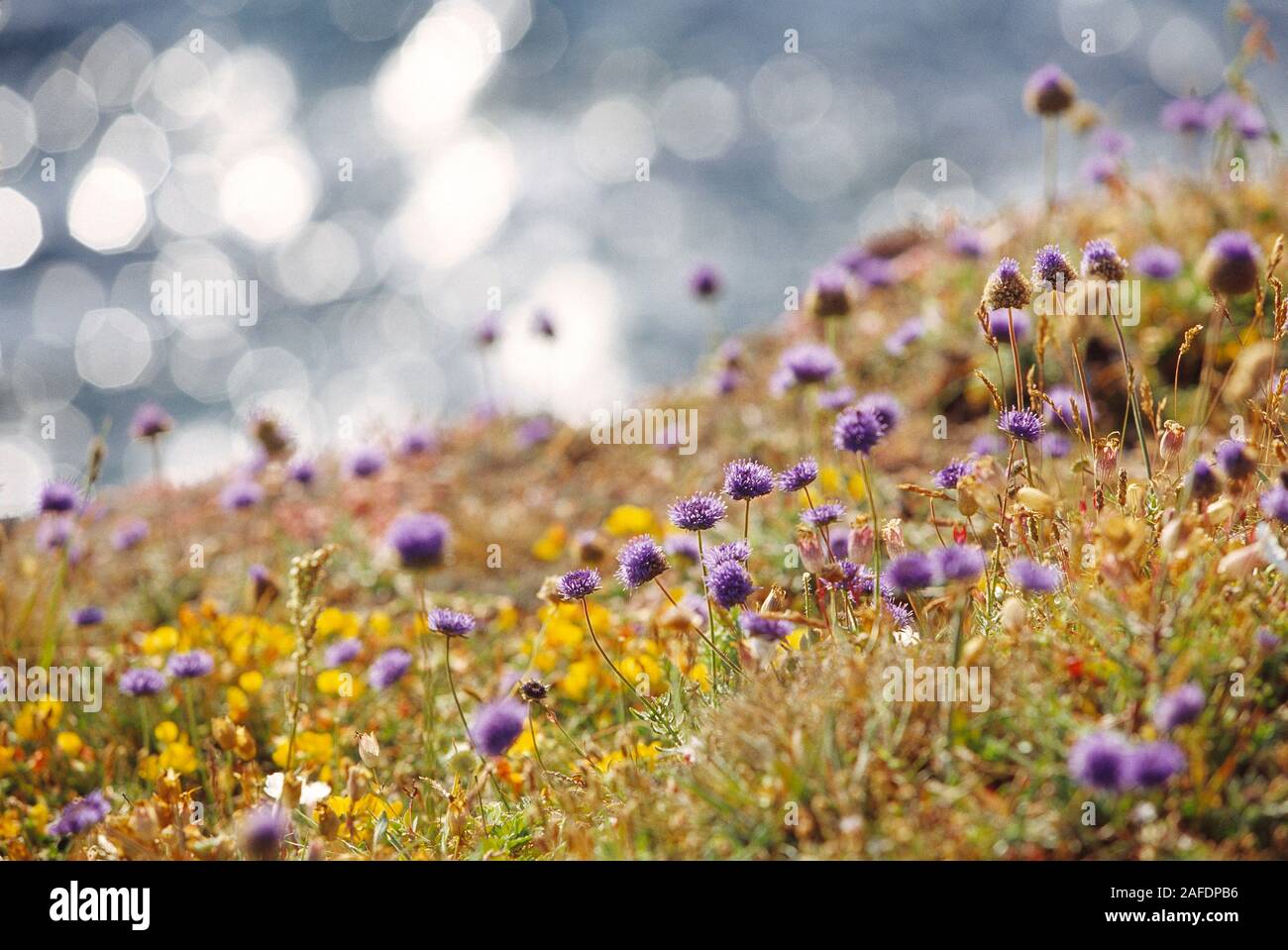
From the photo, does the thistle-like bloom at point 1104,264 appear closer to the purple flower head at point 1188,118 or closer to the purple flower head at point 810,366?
the purple flower head at point 810,366

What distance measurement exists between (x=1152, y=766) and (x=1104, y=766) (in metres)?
0.06

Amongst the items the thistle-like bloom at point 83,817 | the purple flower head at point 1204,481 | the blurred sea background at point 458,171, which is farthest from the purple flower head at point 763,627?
the blurred sea background at point 458,171

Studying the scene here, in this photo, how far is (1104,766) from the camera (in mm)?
1485

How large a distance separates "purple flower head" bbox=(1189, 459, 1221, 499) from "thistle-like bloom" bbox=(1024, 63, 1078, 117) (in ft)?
9.18

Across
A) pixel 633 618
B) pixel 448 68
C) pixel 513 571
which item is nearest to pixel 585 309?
pixel 448 68

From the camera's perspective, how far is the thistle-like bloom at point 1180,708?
1553mm

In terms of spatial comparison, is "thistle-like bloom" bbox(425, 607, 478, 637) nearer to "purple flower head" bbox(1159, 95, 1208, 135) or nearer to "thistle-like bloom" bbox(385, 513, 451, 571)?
"thistle-like bloom" bbox(385, 513, 451, 571)

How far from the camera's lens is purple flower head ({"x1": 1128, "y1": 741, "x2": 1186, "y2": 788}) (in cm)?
146

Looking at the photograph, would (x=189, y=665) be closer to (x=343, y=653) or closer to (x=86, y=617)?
(x=343, y=653)

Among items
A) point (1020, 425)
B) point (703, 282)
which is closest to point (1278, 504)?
point (1020, 425)

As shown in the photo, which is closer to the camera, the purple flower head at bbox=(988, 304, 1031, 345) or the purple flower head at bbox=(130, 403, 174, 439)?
the purple flower head at bbox=(988, 304, 1031, 345)

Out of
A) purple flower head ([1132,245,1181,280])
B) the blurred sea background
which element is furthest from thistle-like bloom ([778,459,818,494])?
the blurred sea background
